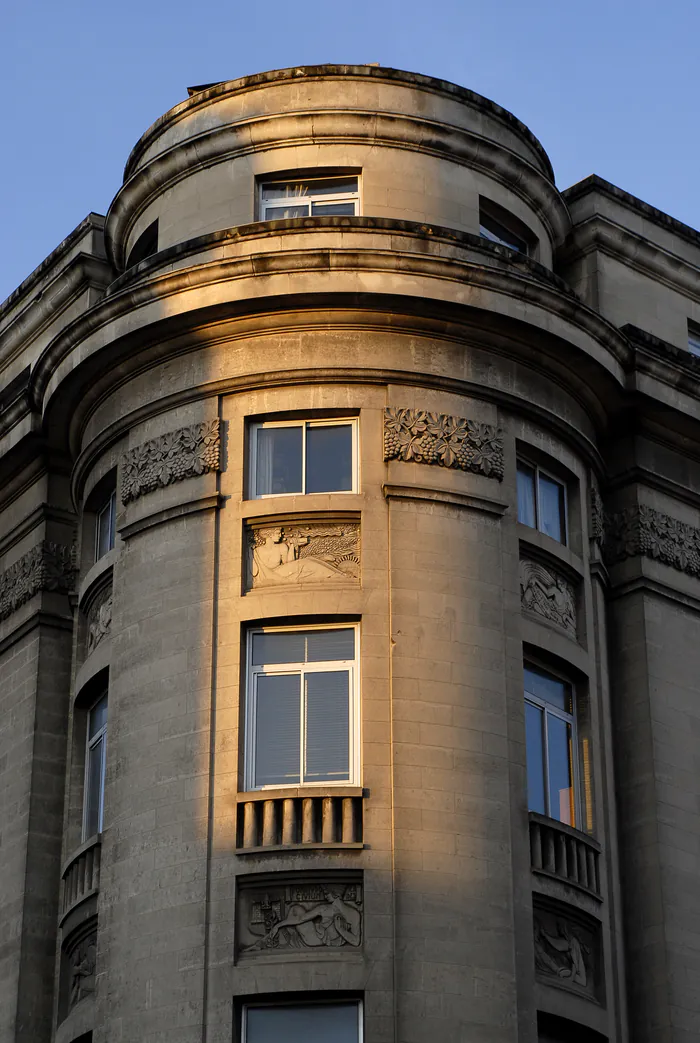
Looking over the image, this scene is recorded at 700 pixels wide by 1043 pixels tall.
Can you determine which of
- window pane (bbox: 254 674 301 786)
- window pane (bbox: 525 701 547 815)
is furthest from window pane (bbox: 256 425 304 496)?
window pane (bbox: 525 701 547 815)

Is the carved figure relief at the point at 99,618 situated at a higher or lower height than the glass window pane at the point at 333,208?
lower

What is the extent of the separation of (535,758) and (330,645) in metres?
3.37

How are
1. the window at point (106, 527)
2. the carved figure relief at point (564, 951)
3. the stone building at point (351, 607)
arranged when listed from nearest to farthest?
the stone building at point (351, 607), the carved figure relief at point (564, 951), the window at point (106, 527)

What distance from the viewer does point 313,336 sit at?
28.5 meters

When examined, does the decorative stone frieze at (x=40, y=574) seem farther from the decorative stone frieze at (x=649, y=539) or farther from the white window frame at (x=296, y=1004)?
the white window frame at (x=296, y=1004)

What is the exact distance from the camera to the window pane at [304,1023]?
966 inches

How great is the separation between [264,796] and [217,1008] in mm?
2772

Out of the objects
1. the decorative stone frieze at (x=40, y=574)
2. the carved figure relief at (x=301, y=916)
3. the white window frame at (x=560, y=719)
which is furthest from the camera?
the decorative stone frieze at (x=40, y=574)

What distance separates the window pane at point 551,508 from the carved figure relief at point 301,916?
6844 mm

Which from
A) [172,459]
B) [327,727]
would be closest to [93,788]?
[327,727]

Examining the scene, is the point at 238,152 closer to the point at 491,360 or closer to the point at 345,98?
the point at 345,98

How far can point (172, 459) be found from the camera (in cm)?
2842

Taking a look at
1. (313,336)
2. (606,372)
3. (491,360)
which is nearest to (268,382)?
(313,336)

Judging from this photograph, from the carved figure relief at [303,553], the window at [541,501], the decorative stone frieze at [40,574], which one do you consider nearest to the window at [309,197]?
the window at [541,501]
